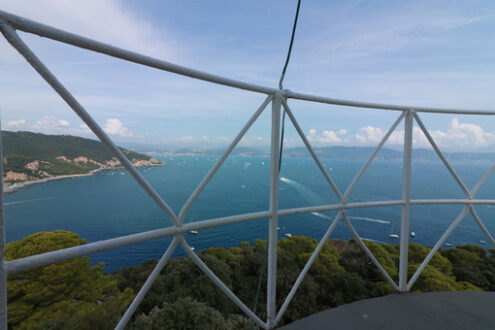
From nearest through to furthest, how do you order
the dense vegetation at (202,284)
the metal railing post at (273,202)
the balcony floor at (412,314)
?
the metal railing post at (273,202) → the balcony floor at (412,314) → the dense vegetation at (202,284)

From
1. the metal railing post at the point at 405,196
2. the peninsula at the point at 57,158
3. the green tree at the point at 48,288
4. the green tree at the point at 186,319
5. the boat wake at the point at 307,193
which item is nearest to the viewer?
the metal railing post at the point at 405,196

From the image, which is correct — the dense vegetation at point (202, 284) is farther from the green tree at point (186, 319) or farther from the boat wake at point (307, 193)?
the boat wake at point (307, 193)

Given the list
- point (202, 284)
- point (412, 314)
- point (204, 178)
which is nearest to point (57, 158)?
point (202, 284)

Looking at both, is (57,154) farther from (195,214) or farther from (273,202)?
(195,214)

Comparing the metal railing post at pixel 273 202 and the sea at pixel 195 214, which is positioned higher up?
the metal railing post at pixel 273 202

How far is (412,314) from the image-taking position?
85.2 inches

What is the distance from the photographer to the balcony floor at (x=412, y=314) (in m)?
2.00

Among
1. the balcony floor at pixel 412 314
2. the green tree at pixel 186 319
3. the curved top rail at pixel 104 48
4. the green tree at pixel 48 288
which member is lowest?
the green tree at pixel 48 288

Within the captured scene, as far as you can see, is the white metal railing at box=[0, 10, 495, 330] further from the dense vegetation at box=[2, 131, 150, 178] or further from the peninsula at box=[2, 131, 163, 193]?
the dense vegetation at box=[2, 131, 150, 178]

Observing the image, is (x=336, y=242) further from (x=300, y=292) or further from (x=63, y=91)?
(x=63, y=91)

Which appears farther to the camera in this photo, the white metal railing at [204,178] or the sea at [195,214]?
the sea at [195,214]

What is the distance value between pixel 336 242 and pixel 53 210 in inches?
1656

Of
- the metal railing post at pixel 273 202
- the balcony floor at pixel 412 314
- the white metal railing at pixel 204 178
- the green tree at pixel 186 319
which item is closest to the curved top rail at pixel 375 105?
the white metal railing at pixel 204 178

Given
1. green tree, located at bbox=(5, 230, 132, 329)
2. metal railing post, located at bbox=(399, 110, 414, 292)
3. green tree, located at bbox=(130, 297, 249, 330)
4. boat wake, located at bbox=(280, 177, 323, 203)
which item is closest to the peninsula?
green tree, located at bbox=(5, 230, 132, 329)
